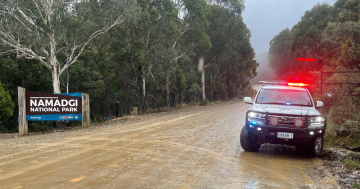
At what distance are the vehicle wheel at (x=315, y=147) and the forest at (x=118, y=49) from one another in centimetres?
1390

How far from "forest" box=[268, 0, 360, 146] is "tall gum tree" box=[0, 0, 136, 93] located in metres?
14.9

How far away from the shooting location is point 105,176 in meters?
6.31

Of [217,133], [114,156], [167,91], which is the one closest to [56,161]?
[114,156]

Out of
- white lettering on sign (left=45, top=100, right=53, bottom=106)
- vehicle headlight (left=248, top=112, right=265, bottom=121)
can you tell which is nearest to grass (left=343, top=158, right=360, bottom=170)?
vehicle headlight (left=248, top=112, right=265, bottom=121)

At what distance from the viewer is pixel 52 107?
52.8 ft

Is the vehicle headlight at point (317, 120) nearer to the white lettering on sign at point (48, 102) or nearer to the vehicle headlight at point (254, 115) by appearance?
the vehicle headlight at point (254, 115)

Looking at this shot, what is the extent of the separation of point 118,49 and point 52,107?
11.9 meters

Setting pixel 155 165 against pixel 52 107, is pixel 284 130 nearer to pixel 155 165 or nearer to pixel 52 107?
pixel 155 165

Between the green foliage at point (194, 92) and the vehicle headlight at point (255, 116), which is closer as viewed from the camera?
the vehicle headlight at point (255, 116)

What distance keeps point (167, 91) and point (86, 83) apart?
11.4 metres

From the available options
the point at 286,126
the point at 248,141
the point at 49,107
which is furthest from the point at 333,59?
the point at 286,126

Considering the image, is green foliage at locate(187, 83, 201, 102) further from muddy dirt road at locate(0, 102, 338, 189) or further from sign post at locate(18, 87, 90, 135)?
muddy dirt road at locate(0, 102, 338, 189)

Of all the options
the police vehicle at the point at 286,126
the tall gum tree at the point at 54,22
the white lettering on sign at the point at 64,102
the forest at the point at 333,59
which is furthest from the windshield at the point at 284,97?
the tall gum tree at the point at 54,22

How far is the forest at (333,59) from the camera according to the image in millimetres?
12377
